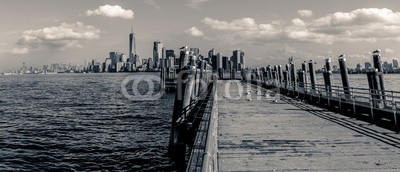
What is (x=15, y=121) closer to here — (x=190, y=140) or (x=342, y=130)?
(x=190, y=140)

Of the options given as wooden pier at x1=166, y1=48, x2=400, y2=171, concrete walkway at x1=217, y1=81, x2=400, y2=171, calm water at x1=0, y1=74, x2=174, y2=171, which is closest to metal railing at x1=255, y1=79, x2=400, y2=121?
wooden pier at x1=166, y1=48, x2=400, y2=171

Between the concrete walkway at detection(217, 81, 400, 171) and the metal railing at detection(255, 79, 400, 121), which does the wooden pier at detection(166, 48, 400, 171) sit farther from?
the metal railing at detection(255, 79, 400, 121)

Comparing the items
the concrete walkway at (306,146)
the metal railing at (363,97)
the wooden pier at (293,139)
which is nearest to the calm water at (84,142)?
the wooden pier at (293,139)

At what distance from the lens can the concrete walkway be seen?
7750 mm

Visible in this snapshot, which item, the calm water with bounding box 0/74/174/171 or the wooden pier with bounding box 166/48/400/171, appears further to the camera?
the calm water with bounding box 0/74/174/171

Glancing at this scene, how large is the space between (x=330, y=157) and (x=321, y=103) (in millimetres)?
14172

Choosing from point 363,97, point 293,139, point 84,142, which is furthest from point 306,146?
point 84,142

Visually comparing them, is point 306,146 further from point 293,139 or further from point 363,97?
point 363,97

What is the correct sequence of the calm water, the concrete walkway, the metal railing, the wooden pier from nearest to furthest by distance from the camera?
the wooden pier
the concrete walkway
the metal railing
the calm water

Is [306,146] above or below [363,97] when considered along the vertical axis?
below

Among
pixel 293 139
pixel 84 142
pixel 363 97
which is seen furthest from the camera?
pixel 84 142

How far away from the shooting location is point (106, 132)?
26094 millimetres

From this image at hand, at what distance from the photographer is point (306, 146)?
9742 mm

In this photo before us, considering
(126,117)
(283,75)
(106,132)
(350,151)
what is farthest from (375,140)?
(283,75)
